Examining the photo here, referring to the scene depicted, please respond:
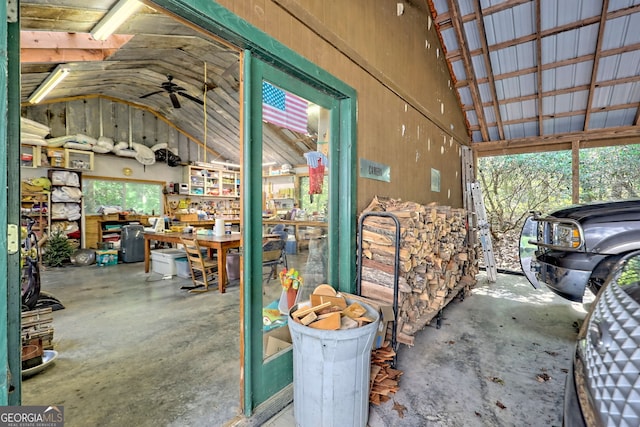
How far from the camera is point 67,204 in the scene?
732 cm

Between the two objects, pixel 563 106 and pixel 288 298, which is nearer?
pixel 288 298

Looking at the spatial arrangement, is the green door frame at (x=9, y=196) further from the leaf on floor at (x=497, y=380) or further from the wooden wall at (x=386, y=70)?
the leaf on floor at (x=497, y=380)

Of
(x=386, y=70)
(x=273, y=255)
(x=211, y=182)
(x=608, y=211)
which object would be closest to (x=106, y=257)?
(x=211, y=182)

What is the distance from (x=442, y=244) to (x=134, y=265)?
6880mm

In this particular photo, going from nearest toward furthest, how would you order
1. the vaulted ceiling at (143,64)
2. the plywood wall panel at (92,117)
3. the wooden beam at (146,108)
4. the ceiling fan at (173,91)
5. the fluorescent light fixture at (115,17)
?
the vaulted ceiling at (143,64)
the fluorescent light fixture at (115,17)
the ceiling fan at (173,91)
the wooden beam at (146,108)
the plywood wall panel at (92,117)

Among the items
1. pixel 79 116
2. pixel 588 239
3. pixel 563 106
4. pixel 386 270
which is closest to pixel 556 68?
pixel 563 106

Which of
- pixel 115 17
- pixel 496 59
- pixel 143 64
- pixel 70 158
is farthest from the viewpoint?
pixel 70 158

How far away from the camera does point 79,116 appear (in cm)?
786

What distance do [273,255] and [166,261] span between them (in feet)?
12.5

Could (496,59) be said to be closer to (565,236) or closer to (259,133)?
(565,236)

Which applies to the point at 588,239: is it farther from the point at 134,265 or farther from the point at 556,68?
the point at 134,265

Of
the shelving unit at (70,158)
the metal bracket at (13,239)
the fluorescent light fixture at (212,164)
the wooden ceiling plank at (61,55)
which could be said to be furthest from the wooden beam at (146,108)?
the metal bracket at (13,239)

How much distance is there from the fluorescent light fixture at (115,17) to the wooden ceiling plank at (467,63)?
188 inches

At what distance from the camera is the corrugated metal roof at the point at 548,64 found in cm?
461
